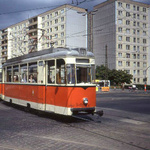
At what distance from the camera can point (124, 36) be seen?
68750 mm

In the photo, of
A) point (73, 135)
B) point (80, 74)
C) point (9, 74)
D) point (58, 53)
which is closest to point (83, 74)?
point (80, 74)

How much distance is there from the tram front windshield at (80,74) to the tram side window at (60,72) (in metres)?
0.25

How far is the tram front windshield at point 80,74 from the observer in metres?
9.54

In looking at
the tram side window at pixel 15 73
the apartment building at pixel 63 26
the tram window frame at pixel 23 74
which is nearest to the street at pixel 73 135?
the tram window frame at pixel 23 74

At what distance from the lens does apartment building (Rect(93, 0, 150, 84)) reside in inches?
2662

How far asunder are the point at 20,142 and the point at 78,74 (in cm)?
399

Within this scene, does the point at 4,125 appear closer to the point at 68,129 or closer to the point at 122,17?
the point at 68,129

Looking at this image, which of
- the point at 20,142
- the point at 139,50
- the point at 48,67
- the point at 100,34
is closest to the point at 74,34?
the point at 100,34

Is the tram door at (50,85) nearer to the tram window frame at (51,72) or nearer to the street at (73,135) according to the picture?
the tram window frame at (51,72)

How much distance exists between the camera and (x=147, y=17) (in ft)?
237

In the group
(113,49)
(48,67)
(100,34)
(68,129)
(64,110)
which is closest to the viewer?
(68,129)

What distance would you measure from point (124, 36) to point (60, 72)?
61661 millimetres

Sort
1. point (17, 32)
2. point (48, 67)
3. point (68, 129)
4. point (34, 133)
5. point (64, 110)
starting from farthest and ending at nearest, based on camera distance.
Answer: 1. point (17, 32)
2. point (48, 67)
3. point (64, 110)
4. point (68, 129)
5. point (34, 133)

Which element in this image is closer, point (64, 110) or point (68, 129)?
point (68, 129)
